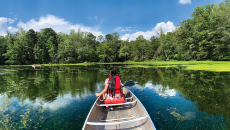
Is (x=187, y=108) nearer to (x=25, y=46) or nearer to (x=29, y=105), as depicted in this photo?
(x=29, y=105)

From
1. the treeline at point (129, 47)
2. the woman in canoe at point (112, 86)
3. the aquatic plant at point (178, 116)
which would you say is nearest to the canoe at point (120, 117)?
the woman in canoe at point (112, 86)

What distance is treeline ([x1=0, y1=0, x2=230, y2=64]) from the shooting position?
35.8 m

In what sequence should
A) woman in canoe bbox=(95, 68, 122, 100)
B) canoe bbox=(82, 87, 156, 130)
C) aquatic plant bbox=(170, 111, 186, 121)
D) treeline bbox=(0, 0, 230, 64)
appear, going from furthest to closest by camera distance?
1. treeline bbox=(0, 0, 230, 64)
2. aquatic plant bbox=(170, 111, 186, 121)
3. woman in canoe bbox=(95, 68, 122, 100)
4. canoe bbox=(82, 87, 156, 130)

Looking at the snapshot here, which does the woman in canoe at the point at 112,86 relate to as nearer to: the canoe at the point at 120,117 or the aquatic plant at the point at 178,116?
the canoe at the point at 120,117

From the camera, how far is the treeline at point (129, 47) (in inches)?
1410

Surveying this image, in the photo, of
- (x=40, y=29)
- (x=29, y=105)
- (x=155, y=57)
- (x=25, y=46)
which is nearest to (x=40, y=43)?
(x=25, y=46)

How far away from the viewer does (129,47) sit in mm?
61750

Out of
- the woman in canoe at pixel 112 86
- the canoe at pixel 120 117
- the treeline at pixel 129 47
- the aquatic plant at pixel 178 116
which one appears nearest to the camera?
the canoe at pixel 120 117

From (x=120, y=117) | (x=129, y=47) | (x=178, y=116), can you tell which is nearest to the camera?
(x=120, y=117)

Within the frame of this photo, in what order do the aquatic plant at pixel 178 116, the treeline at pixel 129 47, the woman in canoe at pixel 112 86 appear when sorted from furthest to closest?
the treeline at pixel 129 47
the aquatic plant at pixel 178 116
the woman in canoe at pixel 112 86

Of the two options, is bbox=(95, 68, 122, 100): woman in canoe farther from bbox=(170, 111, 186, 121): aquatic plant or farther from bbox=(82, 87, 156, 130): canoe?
bbox=(170, 111, 186, 121): aquatic plant

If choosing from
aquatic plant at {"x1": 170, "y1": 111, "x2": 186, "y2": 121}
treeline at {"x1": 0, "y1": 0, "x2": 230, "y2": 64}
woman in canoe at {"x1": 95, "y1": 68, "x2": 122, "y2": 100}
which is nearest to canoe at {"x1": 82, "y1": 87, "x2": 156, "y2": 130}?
woman in canoe at {"x1": 95, "y1": 68, "x2": 122, "y2": 100}

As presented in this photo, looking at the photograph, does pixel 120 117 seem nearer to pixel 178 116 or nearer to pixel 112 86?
pixel 112 86

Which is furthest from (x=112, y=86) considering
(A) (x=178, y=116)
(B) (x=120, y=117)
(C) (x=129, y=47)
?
(C) (x=129, y=47)
